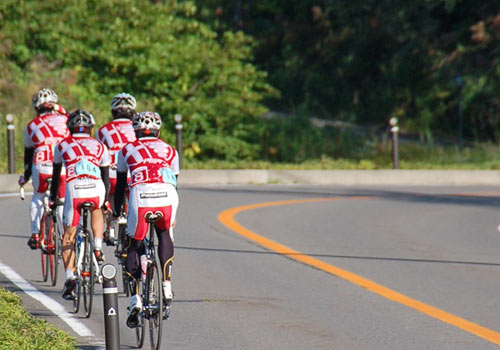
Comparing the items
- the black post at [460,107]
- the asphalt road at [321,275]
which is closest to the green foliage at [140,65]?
the black post at [460,107]

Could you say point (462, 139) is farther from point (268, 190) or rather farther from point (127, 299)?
point (127, 299)

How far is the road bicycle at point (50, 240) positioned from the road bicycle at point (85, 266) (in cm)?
77

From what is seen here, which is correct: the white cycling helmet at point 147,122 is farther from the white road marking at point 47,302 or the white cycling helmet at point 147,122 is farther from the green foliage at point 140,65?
the green foliage at point 140,65

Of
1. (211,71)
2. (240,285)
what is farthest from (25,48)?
(240,285)

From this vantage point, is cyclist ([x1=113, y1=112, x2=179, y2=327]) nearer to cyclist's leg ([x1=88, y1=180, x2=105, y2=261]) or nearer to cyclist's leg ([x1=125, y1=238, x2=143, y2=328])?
cyclist's leg ([x1=125, y1=238, x2=143, y2=328])

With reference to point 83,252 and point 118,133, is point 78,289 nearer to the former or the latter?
point 83,252

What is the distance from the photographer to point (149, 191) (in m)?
7.45

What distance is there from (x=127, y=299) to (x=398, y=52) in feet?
80.3

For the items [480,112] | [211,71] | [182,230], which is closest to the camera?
[182,230]

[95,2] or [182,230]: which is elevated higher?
[95,2]

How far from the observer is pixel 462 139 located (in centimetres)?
3303

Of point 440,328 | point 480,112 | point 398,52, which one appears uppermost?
point 398,52

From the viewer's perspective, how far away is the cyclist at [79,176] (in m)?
8.91

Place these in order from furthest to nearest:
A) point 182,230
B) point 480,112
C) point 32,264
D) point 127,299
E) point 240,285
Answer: point 480,112 → point 182,230 → point 32,264 → point 240,285 → point 127,299
